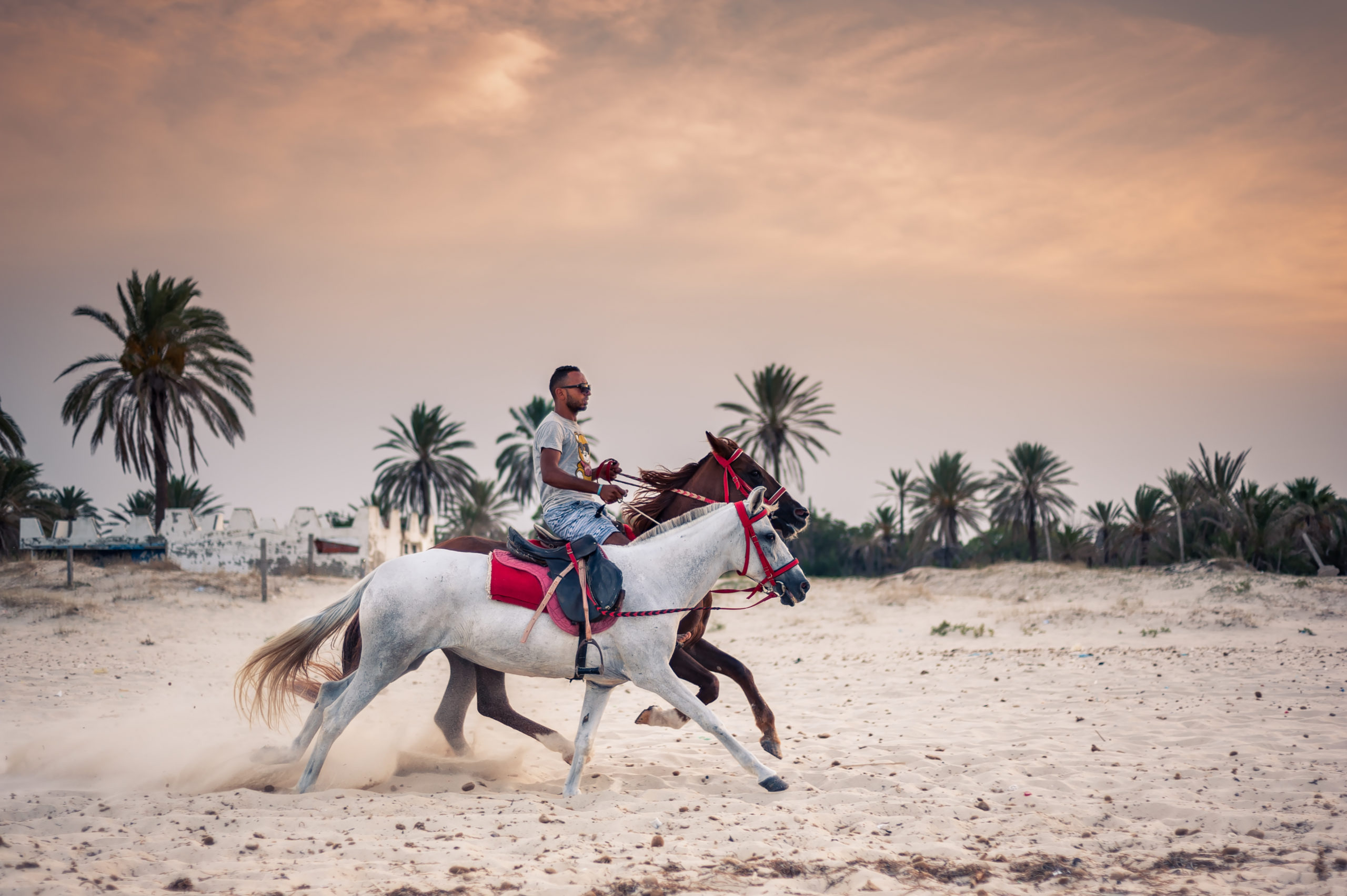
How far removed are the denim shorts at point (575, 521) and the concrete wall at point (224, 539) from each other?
2288 cm

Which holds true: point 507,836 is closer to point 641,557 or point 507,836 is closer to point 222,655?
point 641,557

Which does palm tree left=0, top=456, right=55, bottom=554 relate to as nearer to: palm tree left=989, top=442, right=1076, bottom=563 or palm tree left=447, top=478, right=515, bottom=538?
palm tree left=447, top=478, right=515, bottom=538

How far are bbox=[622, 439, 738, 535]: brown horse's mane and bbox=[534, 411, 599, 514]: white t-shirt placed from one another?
688 millimetres

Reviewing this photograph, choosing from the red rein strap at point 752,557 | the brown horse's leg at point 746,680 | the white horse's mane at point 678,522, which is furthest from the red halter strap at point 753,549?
the brown horse's leg at point 746,680

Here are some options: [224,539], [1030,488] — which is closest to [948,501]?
[1030,488]

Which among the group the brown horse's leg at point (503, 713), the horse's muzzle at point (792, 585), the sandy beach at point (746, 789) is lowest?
the sandy beach at point (746, 789)

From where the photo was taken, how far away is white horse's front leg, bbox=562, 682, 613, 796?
5594mm

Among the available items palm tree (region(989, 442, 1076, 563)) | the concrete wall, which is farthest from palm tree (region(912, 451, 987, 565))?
the concrete wall

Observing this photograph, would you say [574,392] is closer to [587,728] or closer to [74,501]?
[587,728]

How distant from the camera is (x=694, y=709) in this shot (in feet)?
18.1

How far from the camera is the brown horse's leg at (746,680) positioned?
21.0ft

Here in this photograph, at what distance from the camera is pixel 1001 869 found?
4.36 meters

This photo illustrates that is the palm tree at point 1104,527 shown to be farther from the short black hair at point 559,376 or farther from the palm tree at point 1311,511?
the short black hair at point 559,376

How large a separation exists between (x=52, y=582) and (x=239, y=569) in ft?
25.3
